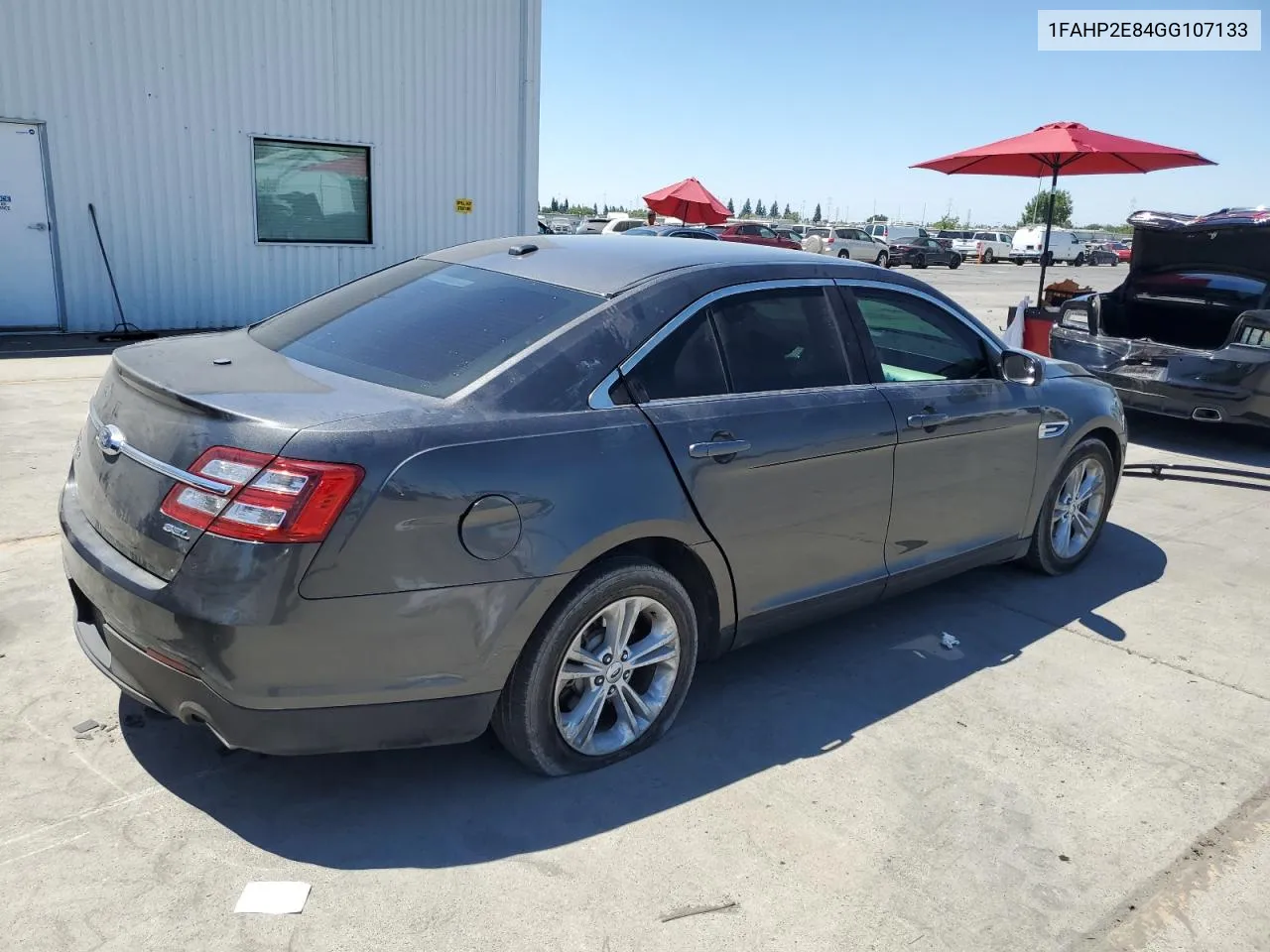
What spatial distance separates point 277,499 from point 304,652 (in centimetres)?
40

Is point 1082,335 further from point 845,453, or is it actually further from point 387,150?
point 387,150

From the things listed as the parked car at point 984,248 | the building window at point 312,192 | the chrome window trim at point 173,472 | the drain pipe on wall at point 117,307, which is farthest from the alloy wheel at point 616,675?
the parked car at point 984,248

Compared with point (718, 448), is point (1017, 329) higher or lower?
lower

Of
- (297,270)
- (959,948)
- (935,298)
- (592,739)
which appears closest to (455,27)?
(297,270)

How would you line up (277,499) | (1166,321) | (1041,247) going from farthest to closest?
(1041,247)
(1166,321)
(277,499)

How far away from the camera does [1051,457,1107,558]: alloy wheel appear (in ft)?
16.6

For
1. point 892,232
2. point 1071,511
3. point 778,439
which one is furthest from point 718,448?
point 892,232

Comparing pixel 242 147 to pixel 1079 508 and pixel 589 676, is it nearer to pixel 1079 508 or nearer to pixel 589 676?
pixel 1079 508

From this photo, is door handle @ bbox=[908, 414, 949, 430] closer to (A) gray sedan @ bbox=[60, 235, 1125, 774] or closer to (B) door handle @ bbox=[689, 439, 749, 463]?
(A) gray sedan @ bbox=[60, 235, 1125, 774]

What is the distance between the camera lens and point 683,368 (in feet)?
10.9

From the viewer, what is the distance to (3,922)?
7.89 ft

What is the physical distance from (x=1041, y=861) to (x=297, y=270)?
12133 mm

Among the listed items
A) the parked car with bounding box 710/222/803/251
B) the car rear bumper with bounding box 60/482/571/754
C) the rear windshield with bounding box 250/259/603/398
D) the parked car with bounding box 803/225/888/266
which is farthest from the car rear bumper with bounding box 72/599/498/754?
the parked car with bounding box 803/225/888/266

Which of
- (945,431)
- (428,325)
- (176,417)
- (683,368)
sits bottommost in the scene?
(945,431)
